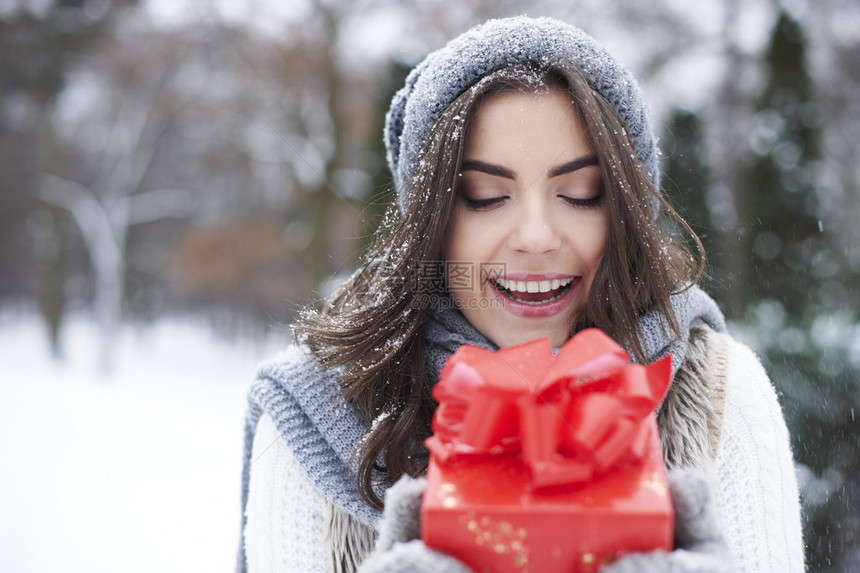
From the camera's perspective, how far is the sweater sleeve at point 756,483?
126cm

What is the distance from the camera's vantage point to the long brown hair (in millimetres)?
1295

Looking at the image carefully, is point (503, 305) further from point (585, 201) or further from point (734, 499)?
point (734, 499)

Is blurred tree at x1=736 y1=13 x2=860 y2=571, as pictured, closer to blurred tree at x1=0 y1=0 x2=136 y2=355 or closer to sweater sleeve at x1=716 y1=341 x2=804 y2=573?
sweater sleeve at x1=716 y1=341 x2=804 y2=573

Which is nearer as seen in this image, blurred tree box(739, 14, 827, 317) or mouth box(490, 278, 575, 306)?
mouth box(490, 278, 575, 306)

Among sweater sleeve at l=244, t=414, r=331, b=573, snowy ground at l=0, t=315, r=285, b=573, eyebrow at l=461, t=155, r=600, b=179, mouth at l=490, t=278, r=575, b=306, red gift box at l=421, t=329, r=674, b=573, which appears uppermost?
eyebrow at l=461, t=155, r=600, b=179

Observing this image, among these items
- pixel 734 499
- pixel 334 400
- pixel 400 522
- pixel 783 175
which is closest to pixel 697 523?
pixel 400 522

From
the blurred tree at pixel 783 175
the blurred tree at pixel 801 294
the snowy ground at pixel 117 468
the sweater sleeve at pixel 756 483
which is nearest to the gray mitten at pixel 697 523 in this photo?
the sweater sleeve at pixel 756 483

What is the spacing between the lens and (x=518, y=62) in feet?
4.43

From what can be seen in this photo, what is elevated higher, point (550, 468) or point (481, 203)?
point (481, 203)

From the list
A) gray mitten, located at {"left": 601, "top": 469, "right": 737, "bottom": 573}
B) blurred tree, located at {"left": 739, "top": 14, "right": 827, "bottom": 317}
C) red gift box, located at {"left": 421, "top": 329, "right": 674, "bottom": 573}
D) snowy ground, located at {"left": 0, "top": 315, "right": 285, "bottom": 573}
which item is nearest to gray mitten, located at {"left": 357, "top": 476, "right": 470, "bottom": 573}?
red gift box, located at {"left": 421, "top": 329, "right": 674, "bottom": 573}

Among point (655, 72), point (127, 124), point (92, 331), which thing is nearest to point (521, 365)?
point (655, 72)

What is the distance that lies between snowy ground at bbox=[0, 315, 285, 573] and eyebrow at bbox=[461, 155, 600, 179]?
3.72 metres

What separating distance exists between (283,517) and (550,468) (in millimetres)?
800

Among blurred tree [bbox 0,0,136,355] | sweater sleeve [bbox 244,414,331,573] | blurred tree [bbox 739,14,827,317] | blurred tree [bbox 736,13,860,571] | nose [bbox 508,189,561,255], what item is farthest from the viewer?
blurred tree [bbox 0,0,136,355]
